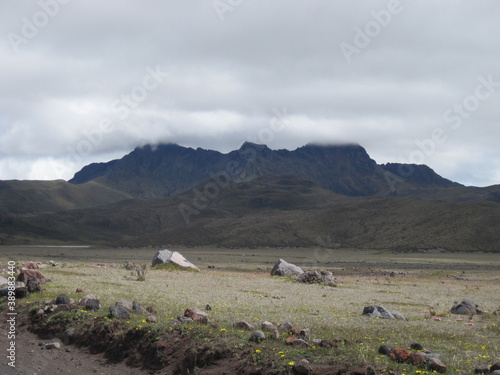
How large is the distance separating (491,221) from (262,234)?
6429cm

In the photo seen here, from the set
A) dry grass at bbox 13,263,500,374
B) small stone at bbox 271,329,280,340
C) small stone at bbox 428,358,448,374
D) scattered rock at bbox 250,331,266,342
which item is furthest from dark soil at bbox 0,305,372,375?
small stone at bbox 428,358,448,374

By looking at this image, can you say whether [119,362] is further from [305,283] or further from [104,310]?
[305,283]

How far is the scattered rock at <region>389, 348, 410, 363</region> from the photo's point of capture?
11.6 metres

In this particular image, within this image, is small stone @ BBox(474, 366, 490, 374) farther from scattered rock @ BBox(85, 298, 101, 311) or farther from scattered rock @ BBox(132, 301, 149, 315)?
scattered rock @ BBox(85, 298, 101, 311)

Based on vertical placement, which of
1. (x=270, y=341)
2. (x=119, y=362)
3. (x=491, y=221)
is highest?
(x=491, y=221)

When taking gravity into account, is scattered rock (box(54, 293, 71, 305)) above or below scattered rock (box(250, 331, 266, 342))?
below

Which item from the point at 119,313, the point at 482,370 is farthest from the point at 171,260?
the point at 482,370

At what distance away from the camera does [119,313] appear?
16.7 meters

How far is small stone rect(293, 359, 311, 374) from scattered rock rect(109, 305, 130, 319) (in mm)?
7473

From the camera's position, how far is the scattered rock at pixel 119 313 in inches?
655

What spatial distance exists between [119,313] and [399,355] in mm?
9425

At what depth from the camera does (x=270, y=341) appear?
13344 mm

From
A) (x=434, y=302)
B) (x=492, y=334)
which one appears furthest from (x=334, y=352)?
(x=434, y=302)
